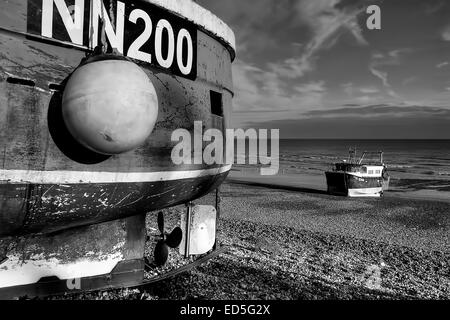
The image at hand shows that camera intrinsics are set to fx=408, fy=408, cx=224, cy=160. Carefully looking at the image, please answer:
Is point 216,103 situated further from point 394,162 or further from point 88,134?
point 394,162

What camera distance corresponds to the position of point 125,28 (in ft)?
11.0

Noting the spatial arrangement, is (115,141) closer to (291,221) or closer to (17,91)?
(17,91)

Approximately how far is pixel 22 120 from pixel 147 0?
145 centimetres

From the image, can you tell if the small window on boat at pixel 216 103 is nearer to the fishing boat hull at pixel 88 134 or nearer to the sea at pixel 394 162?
the fishing boat hull at pixel 88 134

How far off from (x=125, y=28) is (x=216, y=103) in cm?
151

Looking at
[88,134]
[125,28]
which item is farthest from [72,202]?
[125,28]

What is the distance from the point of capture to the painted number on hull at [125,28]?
2926mm

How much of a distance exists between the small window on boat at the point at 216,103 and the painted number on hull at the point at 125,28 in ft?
1.69

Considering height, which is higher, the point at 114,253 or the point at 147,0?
the point at 147,0

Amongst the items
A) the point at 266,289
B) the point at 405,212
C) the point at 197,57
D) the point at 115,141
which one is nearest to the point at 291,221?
the point at 405,212

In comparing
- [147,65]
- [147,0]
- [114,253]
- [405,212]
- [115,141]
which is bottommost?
[405,212]

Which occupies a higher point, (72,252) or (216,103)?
(216,103)
